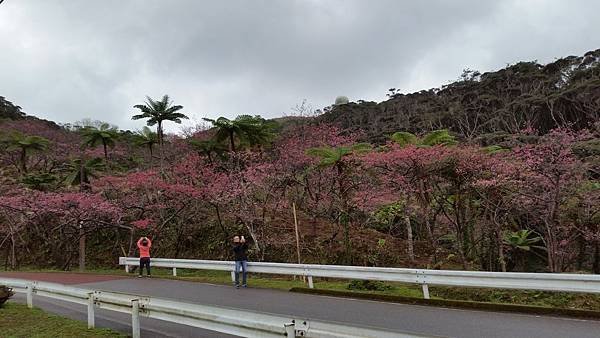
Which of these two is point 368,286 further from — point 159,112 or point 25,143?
point 25,143

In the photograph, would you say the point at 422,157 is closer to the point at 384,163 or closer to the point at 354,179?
the point at 384,163

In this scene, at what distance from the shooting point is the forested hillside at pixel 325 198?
55.3 feet

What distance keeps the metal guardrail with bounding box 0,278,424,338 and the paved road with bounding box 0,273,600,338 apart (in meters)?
0.61

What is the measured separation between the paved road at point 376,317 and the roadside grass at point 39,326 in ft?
1.80

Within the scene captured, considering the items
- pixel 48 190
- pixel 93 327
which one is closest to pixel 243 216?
pixel 93 327

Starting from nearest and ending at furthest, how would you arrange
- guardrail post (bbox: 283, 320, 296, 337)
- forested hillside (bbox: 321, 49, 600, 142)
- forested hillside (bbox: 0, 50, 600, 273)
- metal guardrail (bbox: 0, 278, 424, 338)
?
metal guardrail (bbox: 0, 278, 424, 338), guardrail post (bbox: 283, 320, 296, 337), forested hillside (bbox: 0, 50, 600, 273), forested hillside (bbox: 321, 49, 600, 142)

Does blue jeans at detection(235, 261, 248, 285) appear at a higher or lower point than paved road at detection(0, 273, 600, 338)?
higher

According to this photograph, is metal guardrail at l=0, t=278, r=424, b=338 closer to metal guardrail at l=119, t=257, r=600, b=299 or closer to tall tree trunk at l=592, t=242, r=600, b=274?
metal guardrail at l=119, t=257, r=600, b=299

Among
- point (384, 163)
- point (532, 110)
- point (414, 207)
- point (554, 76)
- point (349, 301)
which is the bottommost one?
point (349, 301)

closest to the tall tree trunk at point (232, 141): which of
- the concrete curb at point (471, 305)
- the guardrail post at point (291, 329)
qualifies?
the concrete curb at point (471, 305)

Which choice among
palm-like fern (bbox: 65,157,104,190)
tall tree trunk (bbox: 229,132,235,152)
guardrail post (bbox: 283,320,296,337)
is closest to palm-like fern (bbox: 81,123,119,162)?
palm-like fern (bbox: 65,157,104,190)

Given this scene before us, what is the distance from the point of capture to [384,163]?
1762 cm

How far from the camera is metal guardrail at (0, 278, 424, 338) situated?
5105 mm

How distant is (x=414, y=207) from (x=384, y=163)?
606 centimetres
